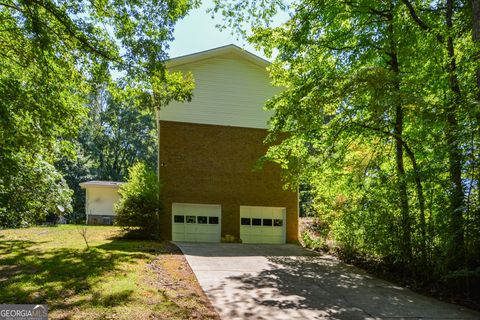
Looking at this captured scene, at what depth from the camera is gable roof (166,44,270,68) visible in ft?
56.6

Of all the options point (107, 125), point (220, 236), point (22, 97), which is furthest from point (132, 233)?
point (107, 125)

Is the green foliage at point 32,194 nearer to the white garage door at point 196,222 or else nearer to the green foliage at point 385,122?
the white garage door at point 196,222

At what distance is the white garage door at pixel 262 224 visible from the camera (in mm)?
17906

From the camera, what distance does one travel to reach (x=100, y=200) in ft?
95.6

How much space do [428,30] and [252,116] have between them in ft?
32.4

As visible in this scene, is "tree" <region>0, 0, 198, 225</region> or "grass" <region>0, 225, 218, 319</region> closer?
"grass" <region>0, 225, 218, 319</region>

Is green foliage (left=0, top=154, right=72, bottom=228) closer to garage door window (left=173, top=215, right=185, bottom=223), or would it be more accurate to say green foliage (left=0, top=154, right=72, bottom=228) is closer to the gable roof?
garage door window (left=173, top=215, right=185, bottom=223)

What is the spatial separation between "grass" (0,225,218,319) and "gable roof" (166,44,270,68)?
32.5 ft

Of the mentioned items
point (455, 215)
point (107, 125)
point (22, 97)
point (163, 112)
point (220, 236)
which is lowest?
point (220, 236)

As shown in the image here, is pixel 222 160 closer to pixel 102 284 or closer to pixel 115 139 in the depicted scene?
pixel 102 284

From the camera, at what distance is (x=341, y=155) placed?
11.3 meters

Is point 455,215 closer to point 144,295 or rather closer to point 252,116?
point 144,295

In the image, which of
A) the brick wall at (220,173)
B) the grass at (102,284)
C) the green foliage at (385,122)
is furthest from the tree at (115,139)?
the grass at (102,284)

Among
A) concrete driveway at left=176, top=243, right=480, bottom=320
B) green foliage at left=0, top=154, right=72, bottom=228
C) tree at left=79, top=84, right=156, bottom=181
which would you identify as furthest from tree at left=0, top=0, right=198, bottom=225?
tree at left=79, top=84, right=156, bottom=181
